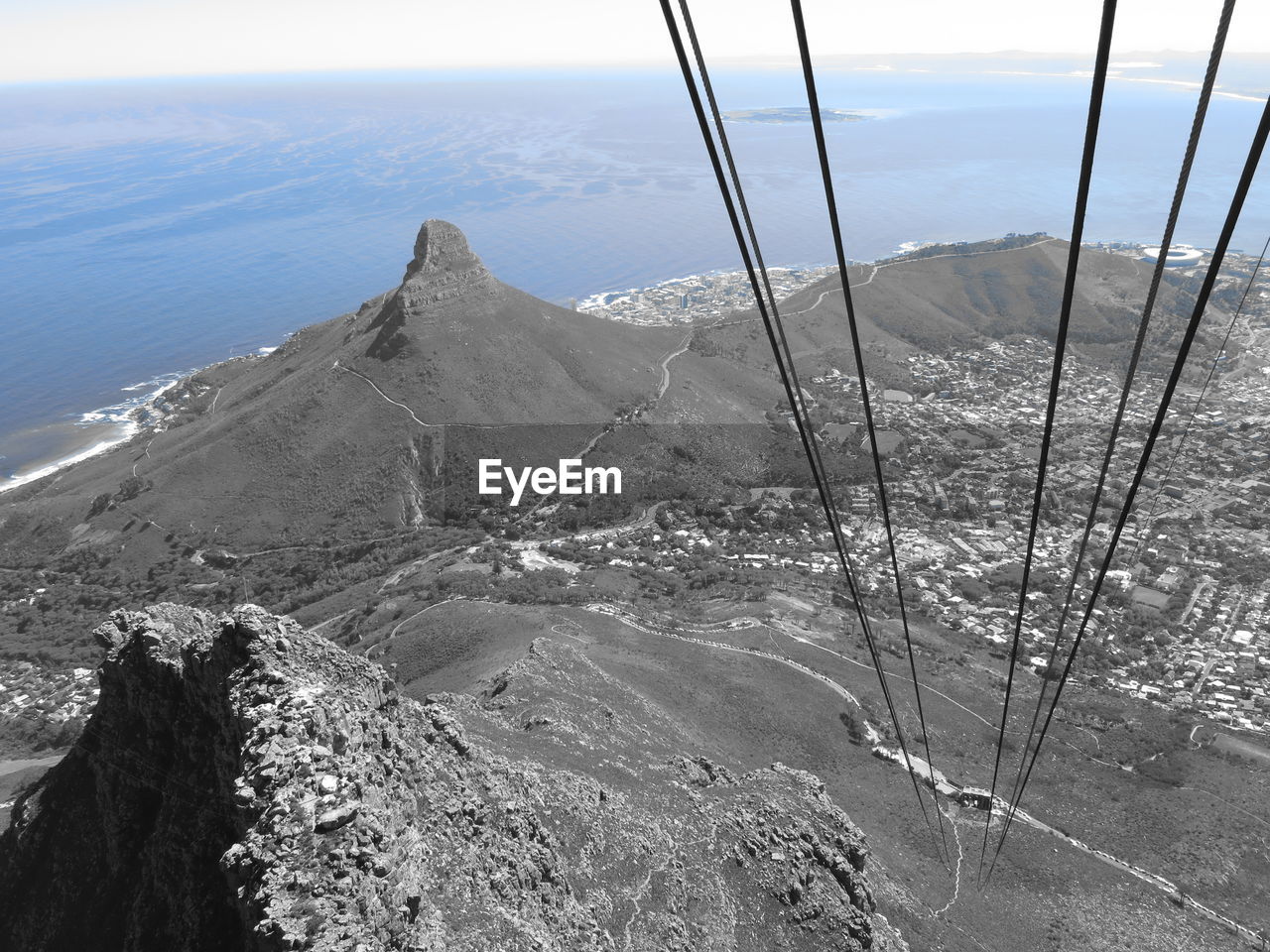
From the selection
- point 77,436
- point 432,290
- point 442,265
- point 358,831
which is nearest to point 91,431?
point 77,436

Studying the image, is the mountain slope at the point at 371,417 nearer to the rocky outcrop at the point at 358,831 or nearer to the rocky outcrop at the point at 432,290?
the rocky outcrop at the point at 432,290

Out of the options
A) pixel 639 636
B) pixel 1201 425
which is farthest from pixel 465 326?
pixel 1201 425

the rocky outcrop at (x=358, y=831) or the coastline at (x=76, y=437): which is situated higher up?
the rocky outcrop at (x=358, y=831)

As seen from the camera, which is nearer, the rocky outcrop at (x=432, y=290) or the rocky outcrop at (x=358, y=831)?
the rocky outcrop at (x=358, y=831)

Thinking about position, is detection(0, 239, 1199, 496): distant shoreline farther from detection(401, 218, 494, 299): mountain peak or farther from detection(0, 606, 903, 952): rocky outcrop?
detection(0, 606, 903, 952): rocky outcrop

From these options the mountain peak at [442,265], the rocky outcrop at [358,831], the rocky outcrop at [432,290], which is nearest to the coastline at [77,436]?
the rocky outcrop at [432,290]

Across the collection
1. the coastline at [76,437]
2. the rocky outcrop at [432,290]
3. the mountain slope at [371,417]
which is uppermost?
the rocky outcrop at [432,290]

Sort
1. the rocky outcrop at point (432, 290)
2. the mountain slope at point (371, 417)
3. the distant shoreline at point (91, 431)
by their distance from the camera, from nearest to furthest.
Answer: the mountain slope at point (371, 417)
the rocky outcrop at point (432, 290)
the distant shoreline at point (91, 431)

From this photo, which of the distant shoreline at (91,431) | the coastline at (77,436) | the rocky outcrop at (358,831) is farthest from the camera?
the coastline at (77,436)

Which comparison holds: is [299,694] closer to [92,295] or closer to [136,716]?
[136,716]
